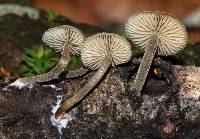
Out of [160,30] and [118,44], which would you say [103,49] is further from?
[160,30]

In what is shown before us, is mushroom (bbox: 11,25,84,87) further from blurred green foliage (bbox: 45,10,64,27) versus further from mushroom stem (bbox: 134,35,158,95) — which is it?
blurred green foliage (bbox: 45,10,64,27)

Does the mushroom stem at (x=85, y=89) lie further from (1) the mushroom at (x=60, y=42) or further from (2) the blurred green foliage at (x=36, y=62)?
(2) the blurred green foliage at (x=36, y=62)

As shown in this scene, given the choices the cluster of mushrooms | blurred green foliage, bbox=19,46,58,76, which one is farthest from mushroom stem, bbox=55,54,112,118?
blurred green foliage, bbox=19,46,58,76

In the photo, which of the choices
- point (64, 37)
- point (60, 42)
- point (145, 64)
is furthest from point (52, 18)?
point (145, 64)

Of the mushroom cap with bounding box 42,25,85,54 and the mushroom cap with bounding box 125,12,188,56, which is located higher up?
the mushroom cap with bounding box 125,12,188,56

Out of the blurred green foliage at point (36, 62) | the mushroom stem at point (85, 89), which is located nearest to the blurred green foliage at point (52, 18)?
the blurred green foliage at point (36, 62)

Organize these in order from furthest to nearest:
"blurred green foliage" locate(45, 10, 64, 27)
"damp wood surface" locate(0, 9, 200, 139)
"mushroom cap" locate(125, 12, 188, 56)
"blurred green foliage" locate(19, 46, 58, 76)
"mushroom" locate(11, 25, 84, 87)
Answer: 1. "blurred green foliage" locate(45, 10, 64, 27)
2. "blurred green foliage" locate(19, 46, 58, 76)
3. "mushroom" locate(11, 25, 84, 87)
4. "damp wood surface" locate(0, 9, 200, 139)
5. "mushroom cap" locate(125, 12, 188, 56)
